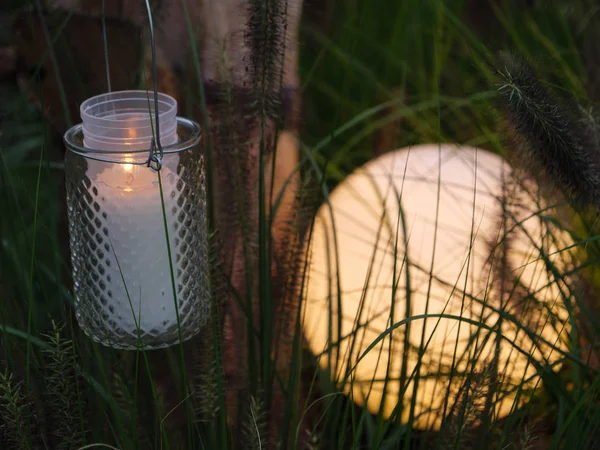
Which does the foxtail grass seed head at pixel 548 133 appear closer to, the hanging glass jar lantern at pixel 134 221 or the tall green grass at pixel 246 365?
the tall green grass at pixel 246 365

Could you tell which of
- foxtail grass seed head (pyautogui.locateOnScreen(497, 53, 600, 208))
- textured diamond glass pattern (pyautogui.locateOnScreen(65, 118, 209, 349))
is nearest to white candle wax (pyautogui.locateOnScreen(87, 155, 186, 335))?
textured diamond glass pattern (pyautogui.locateOnScreen(65, 118, 209, 349))

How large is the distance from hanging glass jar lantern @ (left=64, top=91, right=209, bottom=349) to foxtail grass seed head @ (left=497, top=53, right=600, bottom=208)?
0.32 m

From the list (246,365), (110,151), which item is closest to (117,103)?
(110,151)

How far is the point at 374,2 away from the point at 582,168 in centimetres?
132

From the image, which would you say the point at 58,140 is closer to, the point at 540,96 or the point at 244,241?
the point at 244,241

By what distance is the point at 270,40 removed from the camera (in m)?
0.74

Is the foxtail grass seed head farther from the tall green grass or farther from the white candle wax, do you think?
the white candle wax

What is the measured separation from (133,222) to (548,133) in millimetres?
414

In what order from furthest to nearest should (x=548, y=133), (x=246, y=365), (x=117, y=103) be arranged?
1. (x=246, y=365)
2. (x=117, y=103)
3. (x=548, y=133)

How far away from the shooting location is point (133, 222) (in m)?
0.75

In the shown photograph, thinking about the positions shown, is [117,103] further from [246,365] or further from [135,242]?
[246,365]

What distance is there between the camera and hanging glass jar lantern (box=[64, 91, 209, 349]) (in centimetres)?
74

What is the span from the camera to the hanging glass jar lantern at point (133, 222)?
0.74m

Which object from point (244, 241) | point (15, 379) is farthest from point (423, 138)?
point (15, 379)
